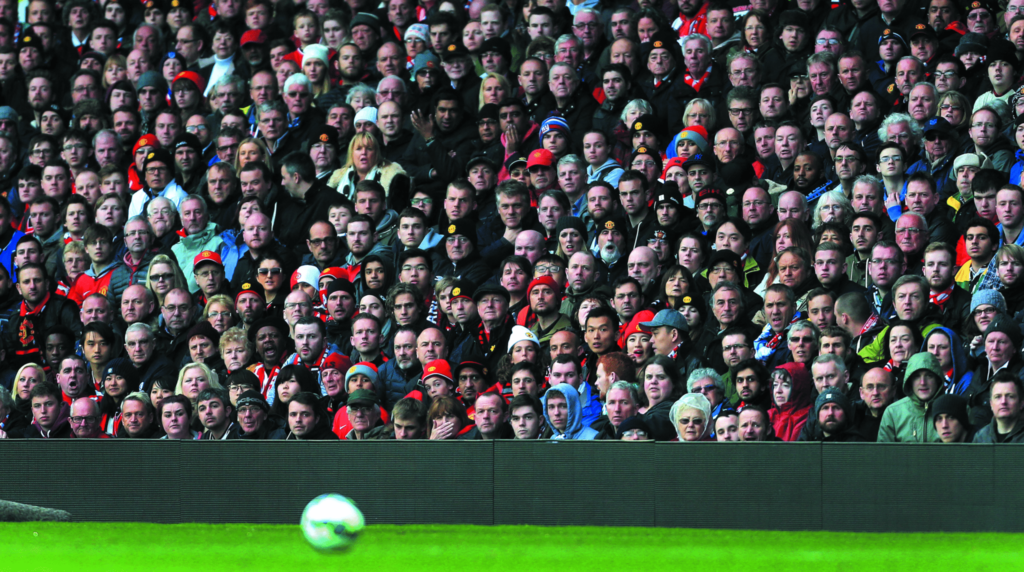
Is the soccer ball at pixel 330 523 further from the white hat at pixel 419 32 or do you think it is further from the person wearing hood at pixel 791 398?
the white hat at pixel 419 32

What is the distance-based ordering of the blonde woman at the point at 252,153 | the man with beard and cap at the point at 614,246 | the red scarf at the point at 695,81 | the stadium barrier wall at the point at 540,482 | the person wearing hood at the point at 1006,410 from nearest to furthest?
1. the person wearing hood at the point at 1006,410
2. the stadium barrier wall at the point at 540,482
3. the man with beard and cap at the point at 614,246
4. the red scarf at the point at 695,81
5. the blonde woman at the point at 252,153

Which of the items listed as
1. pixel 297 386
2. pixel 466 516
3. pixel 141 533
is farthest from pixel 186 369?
pixel 466 516

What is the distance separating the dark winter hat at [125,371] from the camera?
12391 millimetres

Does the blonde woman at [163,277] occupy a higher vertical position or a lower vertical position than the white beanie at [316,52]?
lower

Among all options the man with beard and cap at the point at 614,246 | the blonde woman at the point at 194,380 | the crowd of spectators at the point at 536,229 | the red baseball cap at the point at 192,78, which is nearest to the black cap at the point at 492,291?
the crowd of spectators at the point at 536,229

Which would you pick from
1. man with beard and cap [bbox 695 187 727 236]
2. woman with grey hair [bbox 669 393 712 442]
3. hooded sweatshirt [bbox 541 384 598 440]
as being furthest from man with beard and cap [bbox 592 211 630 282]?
woman with grey hair [bbox 669 393 712 442]

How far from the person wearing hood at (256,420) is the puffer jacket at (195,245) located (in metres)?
2.68

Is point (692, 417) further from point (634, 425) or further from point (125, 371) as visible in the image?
point (125, 371)

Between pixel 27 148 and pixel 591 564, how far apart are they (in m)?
10.0

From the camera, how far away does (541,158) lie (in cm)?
1307

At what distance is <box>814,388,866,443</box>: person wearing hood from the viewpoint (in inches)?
389

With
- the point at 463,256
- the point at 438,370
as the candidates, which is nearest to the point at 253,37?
the point at 463,256

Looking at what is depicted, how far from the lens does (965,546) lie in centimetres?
921

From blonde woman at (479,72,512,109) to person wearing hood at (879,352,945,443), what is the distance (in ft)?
→ 17.9
